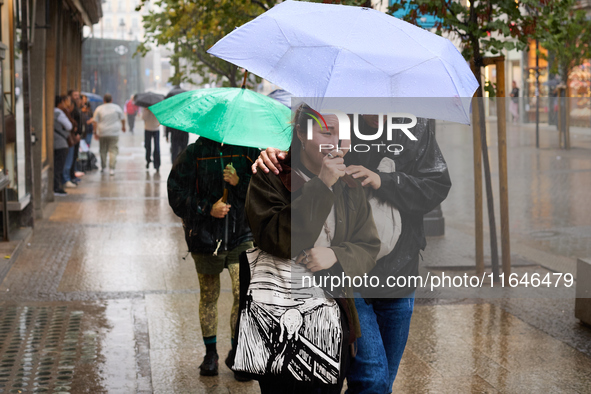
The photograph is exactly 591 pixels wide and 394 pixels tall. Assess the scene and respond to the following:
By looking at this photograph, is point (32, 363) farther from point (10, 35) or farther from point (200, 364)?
point (10, 35)

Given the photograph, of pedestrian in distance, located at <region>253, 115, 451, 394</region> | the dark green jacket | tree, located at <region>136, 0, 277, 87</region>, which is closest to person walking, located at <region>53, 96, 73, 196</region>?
tree, located at <region>136, 0, 277, 87</region>

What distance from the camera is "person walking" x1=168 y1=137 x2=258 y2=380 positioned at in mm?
4695

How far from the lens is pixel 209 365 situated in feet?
15.7

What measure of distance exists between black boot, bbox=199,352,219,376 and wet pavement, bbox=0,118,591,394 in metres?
0.04

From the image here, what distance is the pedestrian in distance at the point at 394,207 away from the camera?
3.08m

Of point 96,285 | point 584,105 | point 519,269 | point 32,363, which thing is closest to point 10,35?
point 96,285

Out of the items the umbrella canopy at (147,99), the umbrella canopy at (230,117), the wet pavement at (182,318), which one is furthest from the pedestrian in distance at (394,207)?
the umbrella canopy at (147,99)

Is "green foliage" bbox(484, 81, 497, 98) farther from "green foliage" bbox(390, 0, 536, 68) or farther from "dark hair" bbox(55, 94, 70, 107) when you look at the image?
"dark hair" bbox(55, 94, 70, 107)

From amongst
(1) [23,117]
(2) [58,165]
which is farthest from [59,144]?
(1) [23,117]

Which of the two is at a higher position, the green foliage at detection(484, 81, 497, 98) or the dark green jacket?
the green foliage at detection(484, 81, 497, 98)

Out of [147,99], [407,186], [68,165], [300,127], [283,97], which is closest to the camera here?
[300,127]

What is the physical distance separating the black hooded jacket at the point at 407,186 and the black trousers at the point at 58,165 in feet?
38.8

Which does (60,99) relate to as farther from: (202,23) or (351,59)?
(351,59)

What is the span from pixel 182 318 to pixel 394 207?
3335mm
